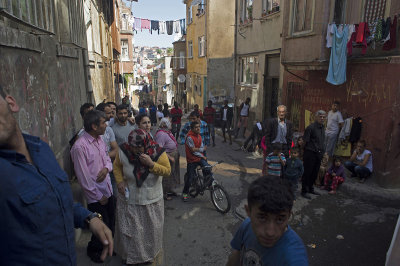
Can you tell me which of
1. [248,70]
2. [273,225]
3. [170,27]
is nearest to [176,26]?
[170,27]

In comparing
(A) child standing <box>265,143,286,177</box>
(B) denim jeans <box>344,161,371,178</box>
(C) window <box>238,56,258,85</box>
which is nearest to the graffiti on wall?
(B) denim jeans <box>344,161,371,178</box>

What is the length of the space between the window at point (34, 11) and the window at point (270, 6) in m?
8.45

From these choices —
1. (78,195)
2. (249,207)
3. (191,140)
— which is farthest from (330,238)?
(78,195)

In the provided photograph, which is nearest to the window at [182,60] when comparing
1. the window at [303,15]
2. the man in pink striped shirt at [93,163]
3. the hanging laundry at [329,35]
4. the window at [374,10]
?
the window at [303,15]

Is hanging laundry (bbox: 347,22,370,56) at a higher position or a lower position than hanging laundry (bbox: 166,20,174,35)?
lower

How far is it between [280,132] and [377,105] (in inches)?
96.7

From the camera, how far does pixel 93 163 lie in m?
3.25

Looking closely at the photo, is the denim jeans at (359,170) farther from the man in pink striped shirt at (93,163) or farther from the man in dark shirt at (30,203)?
the man in dark shirt at (30,203)

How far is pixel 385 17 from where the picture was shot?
619 cm

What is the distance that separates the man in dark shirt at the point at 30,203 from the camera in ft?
4.01

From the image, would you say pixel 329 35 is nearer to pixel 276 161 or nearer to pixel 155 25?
pixel 276 161

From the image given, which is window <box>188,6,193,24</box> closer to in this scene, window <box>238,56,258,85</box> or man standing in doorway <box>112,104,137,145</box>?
window <box>238,56,258,85</box>

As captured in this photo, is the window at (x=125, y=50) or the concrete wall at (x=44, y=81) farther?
the window at (x=125, y=50)

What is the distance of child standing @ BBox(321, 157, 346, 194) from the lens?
619 centimetres
